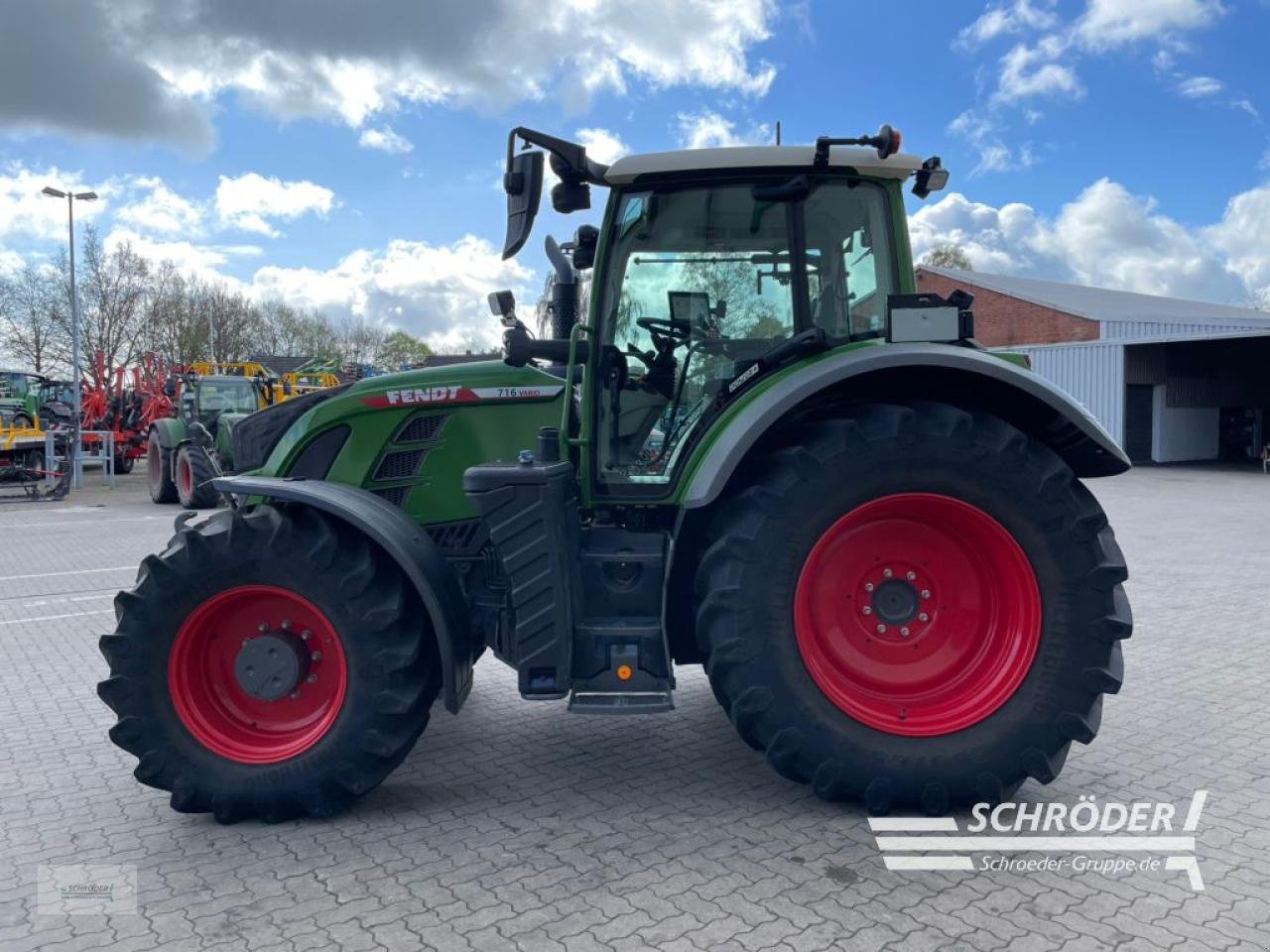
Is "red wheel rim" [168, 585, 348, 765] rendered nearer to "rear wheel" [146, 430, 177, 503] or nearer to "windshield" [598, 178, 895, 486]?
"windshield" [598, 178, 895, 486]

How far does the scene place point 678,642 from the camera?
389cm

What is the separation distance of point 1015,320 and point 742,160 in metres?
29.7

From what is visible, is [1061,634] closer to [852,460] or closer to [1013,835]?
[1013,835]

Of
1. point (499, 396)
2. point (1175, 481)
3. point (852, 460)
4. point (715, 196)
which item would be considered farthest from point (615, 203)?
point (1175, 481)

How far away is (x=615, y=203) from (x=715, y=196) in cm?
40

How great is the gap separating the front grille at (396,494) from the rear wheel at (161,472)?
45.8 ft

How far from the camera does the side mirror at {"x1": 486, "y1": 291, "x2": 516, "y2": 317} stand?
415 cm

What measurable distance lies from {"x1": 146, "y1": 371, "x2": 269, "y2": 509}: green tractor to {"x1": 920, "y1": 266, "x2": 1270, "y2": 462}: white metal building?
20.1 meters

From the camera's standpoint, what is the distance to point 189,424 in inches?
568

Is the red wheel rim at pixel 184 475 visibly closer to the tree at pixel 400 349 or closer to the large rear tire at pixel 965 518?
the large rear tire at pixel 965 518

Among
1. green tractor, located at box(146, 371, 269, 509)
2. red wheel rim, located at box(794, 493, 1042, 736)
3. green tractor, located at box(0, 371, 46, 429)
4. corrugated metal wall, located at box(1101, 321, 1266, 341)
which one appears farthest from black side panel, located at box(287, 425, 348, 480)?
corrugated metal wall, located at box(1101, 321, 1266, 341)

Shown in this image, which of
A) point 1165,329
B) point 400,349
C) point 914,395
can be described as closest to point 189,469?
point 914,395

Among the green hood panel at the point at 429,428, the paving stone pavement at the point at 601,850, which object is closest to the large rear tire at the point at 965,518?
the paving stone pavement at the point at 601,850

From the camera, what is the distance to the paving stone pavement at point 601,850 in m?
2.81
